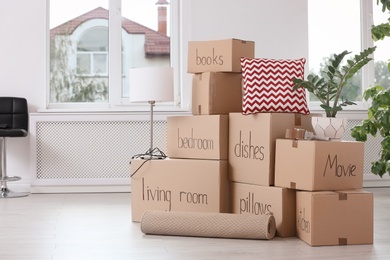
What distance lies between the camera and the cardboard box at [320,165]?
11.0 feet

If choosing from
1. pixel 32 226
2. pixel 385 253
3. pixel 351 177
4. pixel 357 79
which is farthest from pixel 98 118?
pixel 385 253

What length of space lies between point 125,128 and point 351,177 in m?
2.91

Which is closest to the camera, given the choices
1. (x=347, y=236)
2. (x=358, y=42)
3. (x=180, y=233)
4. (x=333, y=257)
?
(x=333, y=257)

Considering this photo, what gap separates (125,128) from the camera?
236 inches

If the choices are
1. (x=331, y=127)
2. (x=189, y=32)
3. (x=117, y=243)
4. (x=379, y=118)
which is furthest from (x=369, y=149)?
(x=117, y=243)

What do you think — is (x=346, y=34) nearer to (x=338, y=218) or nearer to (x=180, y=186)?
(x=180, y=186)

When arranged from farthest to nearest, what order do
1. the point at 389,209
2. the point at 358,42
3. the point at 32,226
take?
the point at 358,42, the point at 389,209, the point at 32,226

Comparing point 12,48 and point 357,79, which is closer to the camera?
point 12,48

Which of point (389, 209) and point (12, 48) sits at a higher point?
point (12, 48)

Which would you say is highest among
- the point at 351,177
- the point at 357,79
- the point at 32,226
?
the point at 357,79

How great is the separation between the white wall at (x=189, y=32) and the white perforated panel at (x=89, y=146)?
0.69 ft

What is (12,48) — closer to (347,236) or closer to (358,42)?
(358,42)

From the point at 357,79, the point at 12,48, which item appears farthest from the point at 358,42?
the point at 12,48

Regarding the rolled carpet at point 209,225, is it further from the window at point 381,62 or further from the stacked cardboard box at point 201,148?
the window at point 381,62
